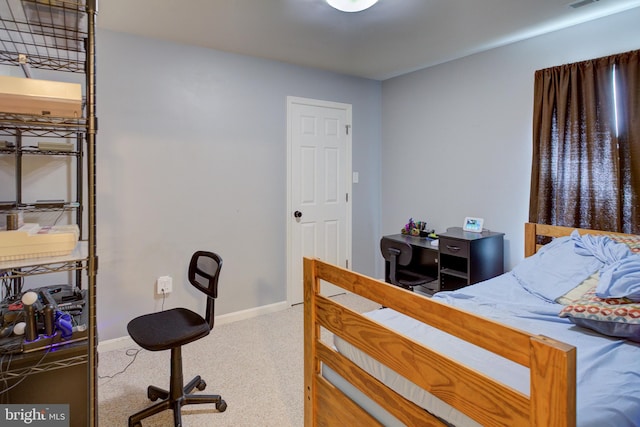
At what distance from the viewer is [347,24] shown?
2.54 meters

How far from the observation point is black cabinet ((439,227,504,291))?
2820 millimetres

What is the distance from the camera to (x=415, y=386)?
1129 millimetres

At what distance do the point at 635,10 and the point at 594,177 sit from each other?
1.09 meters

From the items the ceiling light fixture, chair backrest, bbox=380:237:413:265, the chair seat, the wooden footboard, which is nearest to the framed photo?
chair backrest, bbox=380:237:413:265

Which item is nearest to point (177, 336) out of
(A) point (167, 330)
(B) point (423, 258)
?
(A) point (167, 330)

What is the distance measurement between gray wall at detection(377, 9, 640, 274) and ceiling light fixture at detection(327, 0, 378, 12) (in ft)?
5.04

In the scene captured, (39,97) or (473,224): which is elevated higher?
(39,97)

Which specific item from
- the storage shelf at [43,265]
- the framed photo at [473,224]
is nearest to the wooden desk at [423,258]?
the framed photo at [473,224]

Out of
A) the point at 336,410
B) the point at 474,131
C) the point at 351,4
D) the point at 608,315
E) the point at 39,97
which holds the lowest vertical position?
the point at 336,410

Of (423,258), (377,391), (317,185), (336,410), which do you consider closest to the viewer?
(377,391)

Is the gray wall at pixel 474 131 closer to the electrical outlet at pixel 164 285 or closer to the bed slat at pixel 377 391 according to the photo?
the bed slat at pixel 377 391

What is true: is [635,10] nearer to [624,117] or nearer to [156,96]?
[624,117]

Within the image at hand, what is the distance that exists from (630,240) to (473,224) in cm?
123

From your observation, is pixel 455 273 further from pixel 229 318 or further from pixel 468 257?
pixel 229 318
